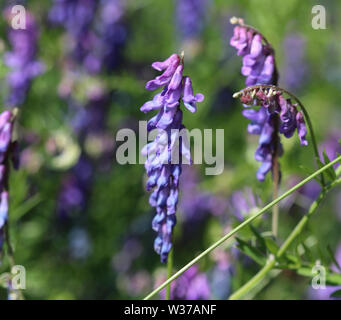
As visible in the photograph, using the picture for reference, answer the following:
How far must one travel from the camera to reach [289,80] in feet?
A: 16.5

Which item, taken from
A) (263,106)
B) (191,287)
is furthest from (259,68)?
(191,287)

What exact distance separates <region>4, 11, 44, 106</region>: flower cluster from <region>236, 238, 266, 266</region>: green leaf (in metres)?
1.83

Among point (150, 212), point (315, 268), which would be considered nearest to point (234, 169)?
point (150, 212)

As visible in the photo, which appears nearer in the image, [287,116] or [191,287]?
[287,116]

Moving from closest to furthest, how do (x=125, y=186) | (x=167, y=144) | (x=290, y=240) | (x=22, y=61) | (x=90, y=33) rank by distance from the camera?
(x=167, y=144) → (x=290, y=240) → (x=22, y=61) → (x=125, y=186) → (x=90, y=33)

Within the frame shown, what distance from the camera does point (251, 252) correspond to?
5.88 ft

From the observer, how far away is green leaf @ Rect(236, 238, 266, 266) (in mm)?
1774

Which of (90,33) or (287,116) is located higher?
(90,33)

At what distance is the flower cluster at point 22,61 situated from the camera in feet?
10.5

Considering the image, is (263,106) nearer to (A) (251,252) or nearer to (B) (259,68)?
(B) (259,68)

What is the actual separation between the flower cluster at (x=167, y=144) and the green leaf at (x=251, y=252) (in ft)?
0.84

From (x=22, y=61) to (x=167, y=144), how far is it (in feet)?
6.34

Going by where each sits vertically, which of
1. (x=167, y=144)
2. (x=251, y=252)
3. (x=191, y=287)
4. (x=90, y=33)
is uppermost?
(x=90, y=33)
